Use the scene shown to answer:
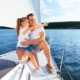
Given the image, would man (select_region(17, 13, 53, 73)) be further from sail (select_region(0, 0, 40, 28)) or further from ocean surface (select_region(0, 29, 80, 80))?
ocean surface (select_region(0, 29, 80, 80))

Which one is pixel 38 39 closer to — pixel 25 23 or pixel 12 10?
pixel 25 23

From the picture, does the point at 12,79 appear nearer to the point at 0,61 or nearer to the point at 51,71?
the point at 0,61

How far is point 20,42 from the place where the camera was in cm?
221

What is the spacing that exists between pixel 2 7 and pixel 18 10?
1.22 feet

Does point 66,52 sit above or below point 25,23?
below

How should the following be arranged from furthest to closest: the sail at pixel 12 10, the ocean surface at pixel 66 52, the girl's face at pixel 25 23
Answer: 1. the ocean surface at pixel 66 52
2. the girl's face at pixel 25 23
3. the sail at pixel 12 10

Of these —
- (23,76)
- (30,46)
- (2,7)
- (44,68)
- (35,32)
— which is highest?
(2,7)

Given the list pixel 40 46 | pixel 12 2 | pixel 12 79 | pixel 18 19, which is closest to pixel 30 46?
pixel 40 46

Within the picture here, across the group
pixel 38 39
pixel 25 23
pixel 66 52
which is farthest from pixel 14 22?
pixel 66 52

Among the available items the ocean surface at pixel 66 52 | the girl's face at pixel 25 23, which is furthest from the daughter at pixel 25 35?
the ocean surface at pixel 66 52

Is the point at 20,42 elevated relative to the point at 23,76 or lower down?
elevated

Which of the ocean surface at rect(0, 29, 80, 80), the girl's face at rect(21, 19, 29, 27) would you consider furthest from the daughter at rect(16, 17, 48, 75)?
the ocean surface at rect(0, 29, 80, 80)

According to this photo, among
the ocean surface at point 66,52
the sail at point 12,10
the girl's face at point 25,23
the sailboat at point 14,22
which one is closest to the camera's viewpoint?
the sailboat at point 14,22

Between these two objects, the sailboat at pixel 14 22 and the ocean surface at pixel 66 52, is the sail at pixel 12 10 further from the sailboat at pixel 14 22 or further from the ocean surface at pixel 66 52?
the ocean surface at pixel 66 52
